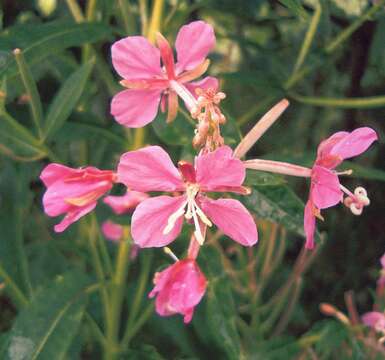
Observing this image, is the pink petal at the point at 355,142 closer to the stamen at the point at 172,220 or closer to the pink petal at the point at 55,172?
the stamen at the point at 172,220

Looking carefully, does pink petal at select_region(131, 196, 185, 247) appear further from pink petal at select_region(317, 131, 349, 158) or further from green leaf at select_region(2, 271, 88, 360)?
green leaf at select_region(2, 271, 88, 360)

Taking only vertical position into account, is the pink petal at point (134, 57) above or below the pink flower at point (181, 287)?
above

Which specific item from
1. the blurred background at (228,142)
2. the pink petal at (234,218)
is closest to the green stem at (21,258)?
the blurred background at (228,142)

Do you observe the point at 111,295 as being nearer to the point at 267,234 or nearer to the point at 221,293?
the point at 221,293

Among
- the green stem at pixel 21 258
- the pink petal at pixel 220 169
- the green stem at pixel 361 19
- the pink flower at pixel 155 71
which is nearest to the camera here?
the pink petal at pixel 220 169

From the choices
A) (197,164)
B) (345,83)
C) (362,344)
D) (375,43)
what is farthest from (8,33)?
(345,83)

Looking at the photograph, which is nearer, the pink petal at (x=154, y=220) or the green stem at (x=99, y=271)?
the pink petal at (x=154, y=220)
